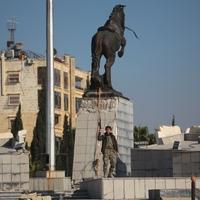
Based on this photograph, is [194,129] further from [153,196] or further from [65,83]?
[65,83]

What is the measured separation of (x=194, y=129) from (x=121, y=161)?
8.12 meters

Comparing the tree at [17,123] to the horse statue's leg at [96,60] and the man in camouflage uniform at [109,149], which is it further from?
the man in camouflage uniform at [109,149]

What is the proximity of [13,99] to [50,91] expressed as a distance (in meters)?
43.3

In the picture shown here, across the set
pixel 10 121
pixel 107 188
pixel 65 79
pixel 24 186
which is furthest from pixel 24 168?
pixel 65 79

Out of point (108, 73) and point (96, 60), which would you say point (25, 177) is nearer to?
point (108, 73)

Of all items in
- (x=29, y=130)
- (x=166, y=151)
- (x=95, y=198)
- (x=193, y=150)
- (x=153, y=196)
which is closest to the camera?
(x=153, y=196)

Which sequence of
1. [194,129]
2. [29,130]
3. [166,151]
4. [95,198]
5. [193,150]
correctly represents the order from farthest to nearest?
[29,130], [194,129], [166,151], [193,150], [95,198]

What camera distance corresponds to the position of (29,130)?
2601 inches

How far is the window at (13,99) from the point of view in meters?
66.4

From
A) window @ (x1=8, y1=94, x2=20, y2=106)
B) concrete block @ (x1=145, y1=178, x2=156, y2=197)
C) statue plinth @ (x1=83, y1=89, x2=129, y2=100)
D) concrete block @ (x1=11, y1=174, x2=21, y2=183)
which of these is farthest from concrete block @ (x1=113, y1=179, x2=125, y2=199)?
window @ (x1=8, y1=94, x2=20, y2=106)

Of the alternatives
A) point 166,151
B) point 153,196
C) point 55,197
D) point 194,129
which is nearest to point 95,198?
point 55,197

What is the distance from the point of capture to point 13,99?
66.9 meters

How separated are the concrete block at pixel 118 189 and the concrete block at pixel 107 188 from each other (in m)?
0.09

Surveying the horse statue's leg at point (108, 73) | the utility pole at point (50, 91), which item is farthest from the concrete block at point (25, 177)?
the horse statue's leg at point (108, 73)
